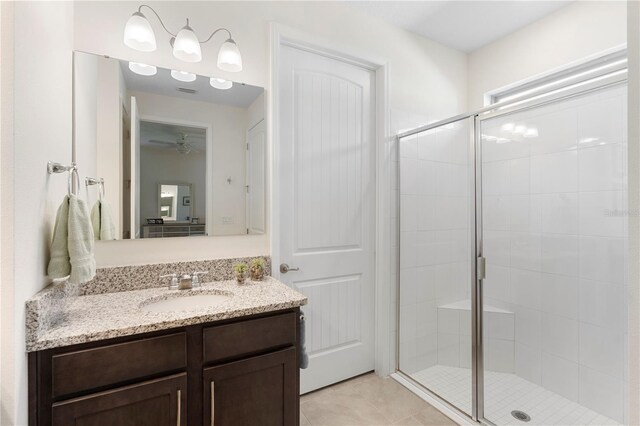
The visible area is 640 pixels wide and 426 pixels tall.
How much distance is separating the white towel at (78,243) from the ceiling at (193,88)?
2.38 feet

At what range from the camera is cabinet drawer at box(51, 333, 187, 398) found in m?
0.98

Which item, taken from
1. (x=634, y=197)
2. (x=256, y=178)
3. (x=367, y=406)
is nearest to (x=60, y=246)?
(x=256, y=178)

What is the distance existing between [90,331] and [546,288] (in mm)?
2326

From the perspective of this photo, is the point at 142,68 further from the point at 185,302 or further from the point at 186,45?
the point at 185,302

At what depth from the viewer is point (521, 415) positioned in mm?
1757

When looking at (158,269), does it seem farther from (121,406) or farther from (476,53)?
(476,53)

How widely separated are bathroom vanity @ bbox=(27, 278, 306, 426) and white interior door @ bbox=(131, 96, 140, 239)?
0.34 m

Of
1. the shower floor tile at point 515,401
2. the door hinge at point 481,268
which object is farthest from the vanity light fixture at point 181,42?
the shower floor tile at point 515,401

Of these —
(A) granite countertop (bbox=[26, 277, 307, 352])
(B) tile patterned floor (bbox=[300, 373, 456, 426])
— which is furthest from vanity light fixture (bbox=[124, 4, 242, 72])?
(B) tile patterned floor (bbox=[300, 373, 456, 426])

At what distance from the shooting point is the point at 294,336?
1359 millimetres

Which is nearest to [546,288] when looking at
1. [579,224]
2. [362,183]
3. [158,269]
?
[579,224]

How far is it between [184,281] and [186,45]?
1.16 m

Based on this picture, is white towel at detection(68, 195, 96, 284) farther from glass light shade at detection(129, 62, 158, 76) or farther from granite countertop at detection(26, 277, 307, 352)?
glass light shade at detection(129, 62, 158, 76)

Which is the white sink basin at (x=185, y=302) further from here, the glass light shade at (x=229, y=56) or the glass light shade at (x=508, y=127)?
the glass light shade at (x=508, y=127)
